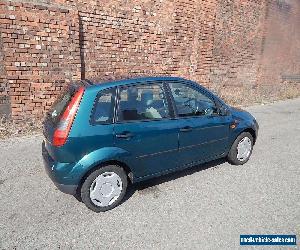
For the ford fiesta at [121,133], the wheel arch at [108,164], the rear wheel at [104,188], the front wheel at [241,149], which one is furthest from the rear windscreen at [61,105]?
the front wheel at [241,149]

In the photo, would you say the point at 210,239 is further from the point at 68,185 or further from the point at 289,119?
the point at 289,119

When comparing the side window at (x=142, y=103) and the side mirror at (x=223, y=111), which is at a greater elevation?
the side window at (x=142, y=103)

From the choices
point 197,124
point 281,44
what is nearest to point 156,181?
point 197,124

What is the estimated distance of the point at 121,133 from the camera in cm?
326

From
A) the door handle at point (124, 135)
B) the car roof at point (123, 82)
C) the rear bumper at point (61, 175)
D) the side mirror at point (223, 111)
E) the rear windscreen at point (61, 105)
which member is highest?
the car roof at point (123, 82)

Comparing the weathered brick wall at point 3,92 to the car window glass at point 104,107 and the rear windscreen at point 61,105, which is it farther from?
the car window glass at point 104,107

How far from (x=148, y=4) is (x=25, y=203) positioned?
242 inches

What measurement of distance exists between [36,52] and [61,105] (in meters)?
3.10

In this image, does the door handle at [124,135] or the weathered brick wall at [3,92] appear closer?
the door handle at [124,135]

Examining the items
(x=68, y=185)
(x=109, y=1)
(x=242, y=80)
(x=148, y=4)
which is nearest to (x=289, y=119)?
(x=242, y=80)

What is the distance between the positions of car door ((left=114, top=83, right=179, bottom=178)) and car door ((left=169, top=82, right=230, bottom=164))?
18 cm

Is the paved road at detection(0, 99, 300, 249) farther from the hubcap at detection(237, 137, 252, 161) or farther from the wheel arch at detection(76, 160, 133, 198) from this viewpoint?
the wheel arch at detection(76, 160, 133, 198)

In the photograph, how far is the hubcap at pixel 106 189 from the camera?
3.29 metres

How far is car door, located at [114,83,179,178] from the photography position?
10.9 ft
